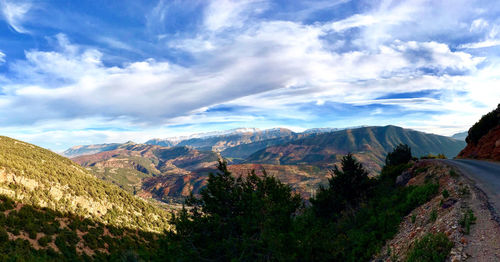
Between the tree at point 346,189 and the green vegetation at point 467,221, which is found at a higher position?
the green vegetation at point 467,221

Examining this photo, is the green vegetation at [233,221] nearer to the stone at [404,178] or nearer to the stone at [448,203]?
the stone at [404,178]

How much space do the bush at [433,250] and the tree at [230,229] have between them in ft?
18.2

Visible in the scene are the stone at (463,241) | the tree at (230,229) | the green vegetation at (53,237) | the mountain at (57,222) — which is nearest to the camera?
the stone at (463,241)

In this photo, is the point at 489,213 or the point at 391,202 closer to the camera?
the point at 489,213

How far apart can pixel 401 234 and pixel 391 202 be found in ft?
31.3

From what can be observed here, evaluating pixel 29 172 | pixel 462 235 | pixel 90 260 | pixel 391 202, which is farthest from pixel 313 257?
pixel 29 172

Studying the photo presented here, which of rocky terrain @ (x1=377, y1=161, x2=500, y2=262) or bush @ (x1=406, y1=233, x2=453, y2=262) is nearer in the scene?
rocky terrain @ (x1=377, y1=161, x2=500, y2=262)

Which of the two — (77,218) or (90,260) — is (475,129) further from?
(77,218)

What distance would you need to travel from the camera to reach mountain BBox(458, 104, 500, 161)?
119 ft

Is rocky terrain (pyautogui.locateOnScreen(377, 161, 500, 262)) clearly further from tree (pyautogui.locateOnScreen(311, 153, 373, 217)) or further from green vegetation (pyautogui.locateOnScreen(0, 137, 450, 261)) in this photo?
tree (pyautogui.locateOnScreen(311, 153, 373, 217))

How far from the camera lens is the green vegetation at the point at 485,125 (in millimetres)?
42912

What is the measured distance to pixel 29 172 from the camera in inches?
2301

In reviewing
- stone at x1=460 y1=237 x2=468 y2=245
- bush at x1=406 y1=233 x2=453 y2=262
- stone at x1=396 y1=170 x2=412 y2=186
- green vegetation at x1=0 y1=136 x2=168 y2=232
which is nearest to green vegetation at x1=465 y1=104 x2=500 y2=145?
stone at x1=396 y1=170 x2=412 y2=186

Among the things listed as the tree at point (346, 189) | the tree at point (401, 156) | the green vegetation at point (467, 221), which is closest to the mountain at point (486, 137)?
the tree at point (401, 156)
